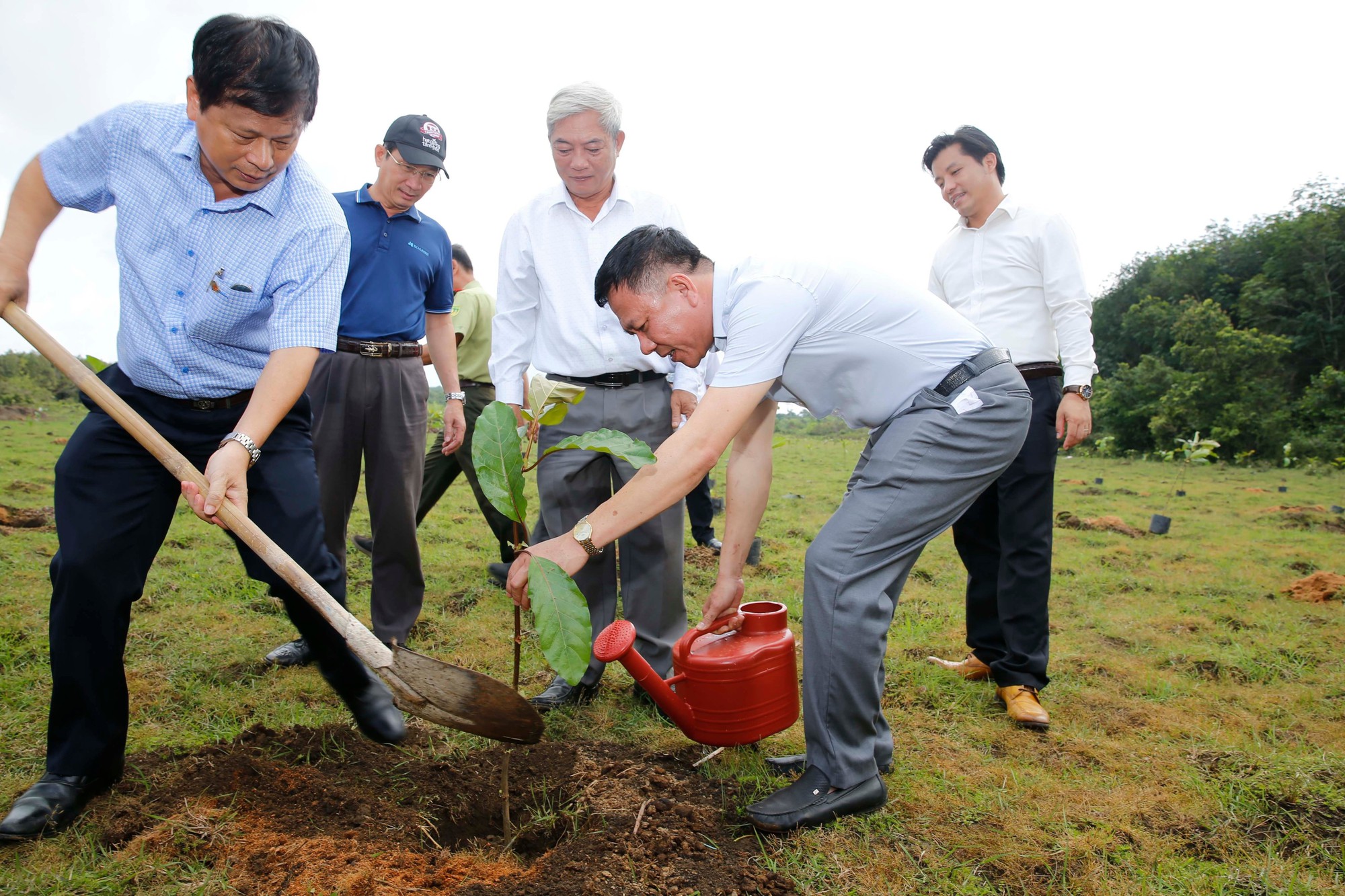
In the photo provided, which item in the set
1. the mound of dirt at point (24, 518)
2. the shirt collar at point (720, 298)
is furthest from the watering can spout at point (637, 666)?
the mound of dirt at point (24, 518)

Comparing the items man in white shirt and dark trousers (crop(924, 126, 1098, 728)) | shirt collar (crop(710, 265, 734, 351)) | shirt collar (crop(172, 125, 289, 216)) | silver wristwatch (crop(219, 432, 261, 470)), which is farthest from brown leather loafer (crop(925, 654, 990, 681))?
shirt collar (crop(172, 125, 289, 216))

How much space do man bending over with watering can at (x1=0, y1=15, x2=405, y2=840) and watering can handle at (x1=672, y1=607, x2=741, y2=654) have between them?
93cm

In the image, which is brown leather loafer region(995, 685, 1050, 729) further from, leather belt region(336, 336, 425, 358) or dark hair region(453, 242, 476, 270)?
dark hair region(453, 242, 476, 270)

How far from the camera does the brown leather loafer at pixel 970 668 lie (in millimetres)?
3393

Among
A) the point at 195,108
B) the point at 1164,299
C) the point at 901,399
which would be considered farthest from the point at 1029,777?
the point at 1164,299

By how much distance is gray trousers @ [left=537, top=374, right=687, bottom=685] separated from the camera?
2.97 meters

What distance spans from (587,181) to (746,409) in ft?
4.41

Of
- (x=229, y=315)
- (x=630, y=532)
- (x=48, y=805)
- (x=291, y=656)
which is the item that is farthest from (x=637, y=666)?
(x=291, y=656)

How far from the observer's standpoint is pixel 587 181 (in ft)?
9.66

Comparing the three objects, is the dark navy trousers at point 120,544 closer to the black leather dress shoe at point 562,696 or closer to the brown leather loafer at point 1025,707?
the black leather dress shoe at point 562,696

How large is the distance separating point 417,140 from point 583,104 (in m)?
0.80

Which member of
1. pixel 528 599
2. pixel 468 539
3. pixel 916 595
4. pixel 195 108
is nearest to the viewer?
pixel 195 108

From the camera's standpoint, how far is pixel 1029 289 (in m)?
3.23

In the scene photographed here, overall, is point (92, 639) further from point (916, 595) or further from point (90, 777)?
point (916, 595)
